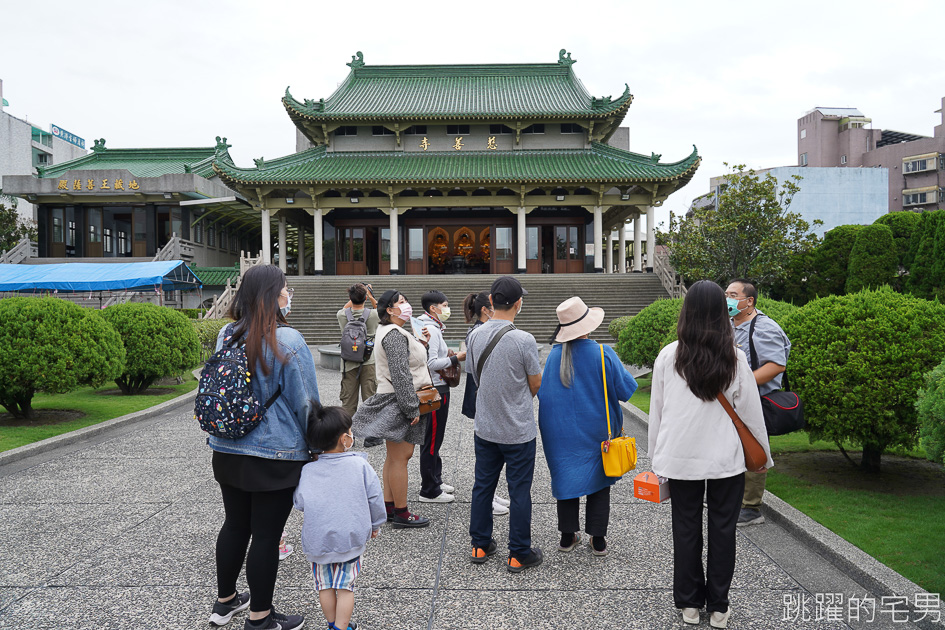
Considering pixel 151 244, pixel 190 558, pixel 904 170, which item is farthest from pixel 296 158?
pixel 904 170

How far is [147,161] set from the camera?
3400cm

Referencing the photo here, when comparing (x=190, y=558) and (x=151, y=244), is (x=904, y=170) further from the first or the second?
(x=190, y=558)

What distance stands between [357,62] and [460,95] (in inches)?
255

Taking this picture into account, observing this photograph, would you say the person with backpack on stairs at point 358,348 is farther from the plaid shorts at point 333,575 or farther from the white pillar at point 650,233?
the white pillar at point 650,233

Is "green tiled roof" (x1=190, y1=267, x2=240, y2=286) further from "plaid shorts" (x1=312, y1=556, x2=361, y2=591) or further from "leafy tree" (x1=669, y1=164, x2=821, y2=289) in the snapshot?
"plaid shorts" (x1=312, y1=556, x2=361, y2=591)

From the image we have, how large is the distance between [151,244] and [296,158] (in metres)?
9.39

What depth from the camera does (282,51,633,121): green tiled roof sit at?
1073 inches

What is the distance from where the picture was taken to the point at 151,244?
1184 inches

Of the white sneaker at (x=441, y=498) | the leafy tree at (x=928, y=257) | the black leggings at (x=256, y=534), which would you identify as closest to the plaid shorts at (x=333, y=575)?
the black leggings at (x=256, y=534)

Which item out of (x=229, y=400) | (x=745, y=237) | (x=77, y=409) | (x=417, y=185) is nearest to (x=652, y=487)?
(x=229, y=400)

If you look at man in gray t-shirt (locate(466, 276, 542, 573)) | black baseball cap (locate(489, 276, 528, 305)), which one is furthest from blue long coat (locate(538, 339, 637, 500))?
black baseball cap (locate(489, 276, 528, 305))

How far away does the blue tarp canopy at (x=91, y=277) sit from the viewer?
1917cm

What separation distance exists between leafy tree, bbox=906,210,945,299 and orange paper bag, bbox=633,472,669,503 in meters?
19.4

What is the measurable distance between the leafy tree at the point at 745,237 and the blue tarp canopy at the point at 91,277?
1837 cm
